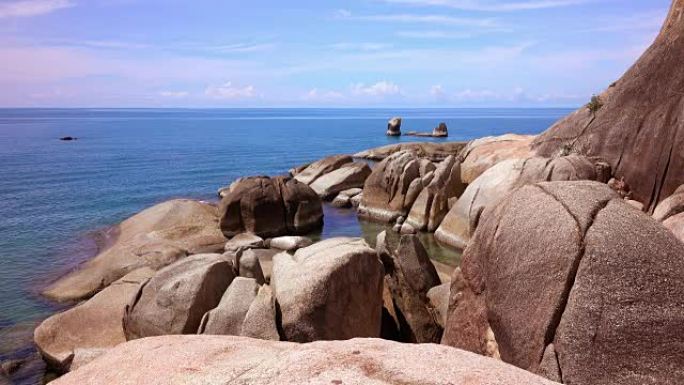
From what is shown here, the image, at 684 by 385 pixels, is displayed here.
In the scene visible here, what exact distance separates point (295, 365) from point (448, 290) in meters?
10.2

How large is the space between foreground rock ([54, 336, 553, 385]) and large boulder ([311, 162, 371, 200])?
108 feet

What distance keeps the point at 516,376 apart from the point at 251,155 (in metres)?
73.0

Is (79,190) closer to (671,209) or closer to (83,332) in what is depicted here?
(83,332)

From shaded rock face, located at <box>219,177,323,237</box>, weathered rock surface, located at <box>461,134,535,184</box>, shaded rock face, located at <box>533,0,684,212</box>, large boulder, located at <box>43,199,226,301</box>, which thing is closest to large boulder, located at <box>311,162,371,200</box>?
shaded rock face, located at <box>219,177,323,237</box>

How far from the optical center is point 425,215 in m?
29.3

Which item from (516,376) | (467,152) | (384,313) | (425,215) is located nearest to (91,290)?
(384,313)

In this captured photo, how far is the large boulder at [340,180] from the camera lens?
39091mm

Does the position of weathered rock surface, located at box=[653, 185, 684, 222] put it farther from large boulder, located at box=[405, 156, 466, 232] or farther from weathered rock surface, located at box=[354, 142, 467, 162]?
weathered rock surface, located at box=[354, 142, 467, 162]

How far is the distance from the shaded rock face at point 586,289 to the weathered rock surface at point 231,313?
19.7ft

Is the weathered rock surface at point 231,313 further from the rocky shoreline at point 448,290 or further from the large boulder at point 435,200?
the large boulder at point 435,200

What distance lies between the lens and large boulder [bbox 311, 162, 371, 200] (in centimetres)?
3909

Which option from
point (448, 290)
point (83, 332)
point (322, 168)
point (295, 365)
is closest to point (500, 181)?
point (448, 290)

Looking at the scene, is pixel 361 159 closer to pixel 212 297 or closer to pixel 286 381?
pixel 212 297

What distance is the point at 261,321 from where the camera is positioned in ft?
40.2
